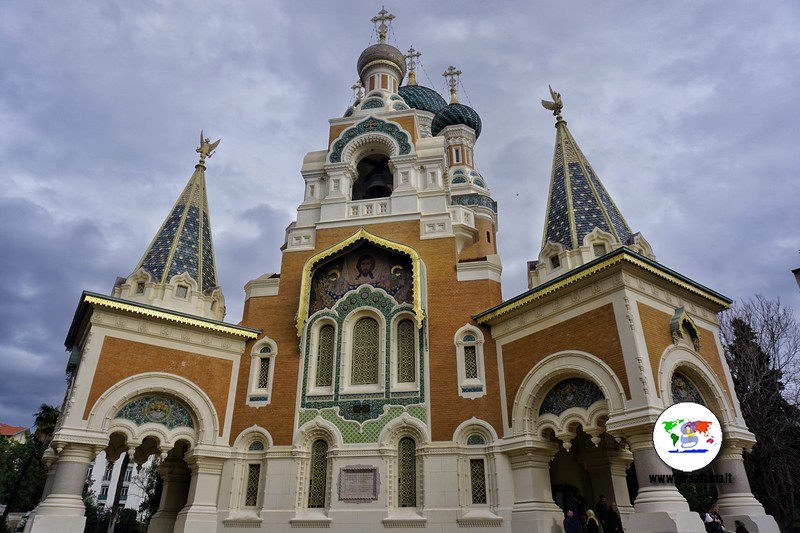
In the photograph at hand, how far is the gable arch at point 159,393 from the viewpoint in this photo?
12758 millimetres

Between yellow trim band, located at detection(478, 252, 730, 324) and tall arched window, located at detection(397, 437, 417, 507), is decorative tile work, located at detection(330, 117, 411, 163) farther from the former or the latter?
tall arched window, located at detection(397, 437, 417, 507)

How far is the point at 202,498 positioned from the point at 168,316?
181 inches

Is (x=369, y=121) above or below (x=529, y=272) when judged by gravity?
above

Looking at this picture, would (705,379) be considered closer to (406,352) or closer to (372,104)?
(406,352)

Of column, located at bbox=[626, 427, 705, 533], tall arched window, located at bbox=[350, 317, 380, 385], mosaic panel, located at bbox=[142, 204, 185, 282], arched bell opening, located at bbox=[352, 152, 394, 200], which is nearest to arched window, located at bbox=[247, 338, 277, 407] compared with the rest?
tall arched window, located at bbox=[350, 317, 380, 385]

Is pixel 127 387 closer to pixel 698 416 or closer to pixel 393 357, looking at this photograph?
pixel 393 357

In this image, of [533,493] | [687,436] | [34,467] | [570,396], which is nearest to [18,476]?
[34,467]

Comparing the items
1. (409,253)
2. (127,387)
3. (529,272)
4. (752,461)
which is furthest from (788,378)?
(127,387)

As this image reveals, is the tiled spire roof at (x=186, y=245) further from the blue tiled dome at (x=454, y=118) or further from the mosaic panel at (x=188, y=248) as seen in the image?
the blue tiled dome at (x=454, y=118)

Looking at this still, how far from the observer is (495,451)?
1277cm

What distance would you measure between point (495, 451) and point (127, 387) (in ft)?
29.3

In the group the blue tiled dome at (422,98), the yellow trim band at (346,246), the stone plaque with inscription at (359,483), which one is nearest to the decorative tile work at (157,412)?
the yellow trim band at (346,246)

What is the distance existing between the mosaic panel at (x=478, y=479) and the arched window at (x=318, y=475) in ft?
11.8

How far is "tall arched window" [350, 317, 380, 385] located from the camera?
1472 cm
